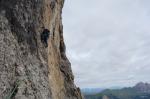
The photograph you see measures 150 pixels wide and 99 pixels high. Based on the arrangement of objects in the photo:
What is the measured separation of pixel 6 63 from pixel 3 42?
1.14 meters

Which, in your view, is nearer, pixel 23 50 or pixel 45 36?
pixel 23 50

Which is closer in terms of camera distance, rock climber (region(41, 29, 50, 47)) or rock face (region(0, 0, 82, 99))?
rock face (region(0, 0, 82, 99))

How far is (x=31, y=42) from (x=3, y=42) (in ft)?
6.79

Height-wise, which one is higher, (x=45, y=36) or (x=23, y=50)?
(x=45, y=36)

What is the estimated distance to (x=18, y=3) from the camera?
2002cm

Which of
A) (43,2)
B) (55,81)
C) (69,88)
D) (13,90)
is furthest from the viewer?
(69,88)

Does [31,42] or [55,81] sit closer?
[31,42]

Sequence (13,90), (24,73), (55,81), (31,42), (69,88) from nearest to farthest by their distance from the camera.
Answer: (13,90), (24,73), (31,42), (55,81), (69,88)

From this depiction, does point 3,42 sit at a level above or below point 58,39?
below

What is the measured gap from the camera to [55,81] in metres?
25.9

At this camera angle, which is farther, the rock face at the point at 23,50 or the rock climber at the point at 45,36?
the rock climber at the point at 45,36

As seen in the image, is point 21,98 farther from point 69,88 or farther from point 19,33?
point 69,88

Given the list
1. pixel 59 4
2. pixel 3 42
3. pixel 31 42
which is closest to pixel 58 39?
pixel 59 4

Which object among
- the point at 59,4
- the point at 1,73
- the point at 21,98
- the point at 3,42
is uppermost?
the point at 59,4
